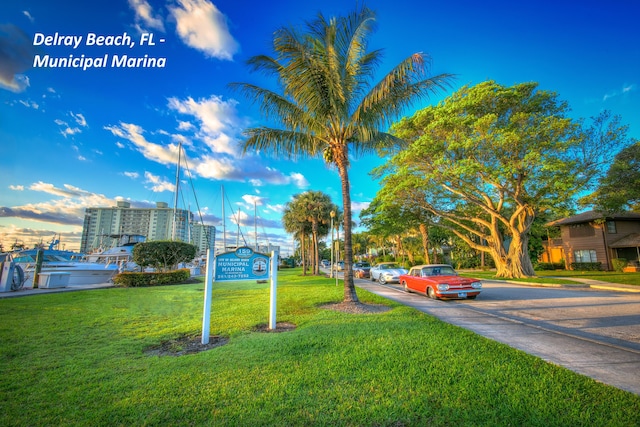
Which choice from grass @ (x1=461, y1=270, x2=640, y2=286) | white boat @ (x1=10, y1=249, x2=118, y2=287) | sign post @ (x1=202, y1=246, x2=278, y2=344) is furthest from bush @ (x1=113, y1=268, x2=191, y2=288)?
grass @ (x1=461, y1=270, x2=640, y2=286)

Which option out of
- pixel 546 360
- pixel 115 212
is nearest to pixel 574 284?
pixel 546 360

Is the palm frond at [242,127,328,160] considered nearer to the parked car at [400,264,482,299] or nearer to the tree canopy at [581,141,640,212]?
the parked car at [400,264,482,299]

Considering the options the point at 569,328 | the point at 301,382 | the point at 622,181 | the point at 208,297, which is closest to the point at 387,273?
the point at 569,328

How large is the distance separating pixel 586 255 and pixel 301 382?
41449mm

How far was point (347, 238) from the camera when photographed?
973 cm

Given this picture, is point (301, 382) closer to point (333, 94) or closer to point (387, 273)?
point (333, 94)

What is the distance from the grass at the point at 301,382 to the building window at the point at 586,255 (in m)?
36.8

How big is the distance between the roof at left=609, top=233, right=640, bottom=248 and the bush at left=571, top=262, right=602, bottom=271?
Result: 7.74ft

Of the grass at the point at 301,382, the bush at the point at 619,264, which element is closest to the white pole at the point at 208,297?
the grass at the point at 301,382

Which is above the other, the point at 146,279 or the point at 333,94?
the point at 333,94

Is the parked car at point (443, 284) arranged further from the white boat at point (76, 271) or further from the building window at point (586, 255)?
the building window at point (586, 255)

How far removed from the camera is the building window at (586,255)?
3153cm

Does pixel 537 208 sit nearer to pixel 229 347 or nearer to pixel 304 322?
pixel 304 322

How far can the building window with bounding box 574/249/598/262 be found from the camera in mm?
31531
